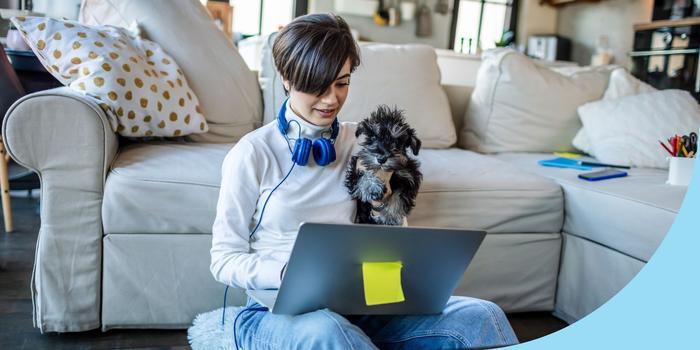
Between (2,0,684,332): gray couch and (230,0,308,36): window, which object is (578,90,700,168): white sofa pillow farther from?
(230,0,308,36): window

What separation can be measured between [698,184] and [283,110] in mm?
905

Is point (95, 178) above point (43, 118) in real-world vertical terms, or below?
below

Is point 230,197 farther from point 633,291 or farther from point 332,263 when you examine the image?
point 633,291

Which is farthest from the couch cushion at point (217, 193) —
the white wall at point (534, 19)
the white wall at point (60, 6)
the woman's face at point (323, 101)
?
the white wall at point (534, 19)

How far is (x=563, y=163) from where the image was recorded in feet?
7.77

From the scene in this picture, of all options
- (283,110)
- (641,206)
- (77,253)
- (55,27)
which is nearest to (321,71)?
(283,110)

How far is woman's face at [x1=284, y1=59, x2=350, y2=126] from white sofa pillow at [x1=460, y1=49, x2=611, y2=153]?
62.7 inches

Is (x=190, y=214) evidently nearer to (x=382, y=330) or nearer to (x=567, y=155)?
(x=382, y=330)

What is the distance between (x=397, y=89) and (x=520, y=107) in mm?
643

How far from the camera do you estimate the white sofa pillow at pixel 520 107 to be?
2.64 metres

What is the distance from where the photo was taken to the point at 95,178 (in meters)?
1.54

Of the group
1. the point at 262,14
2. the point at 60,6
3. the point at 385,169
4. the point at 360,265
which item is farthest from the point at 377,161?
the point at 262,14

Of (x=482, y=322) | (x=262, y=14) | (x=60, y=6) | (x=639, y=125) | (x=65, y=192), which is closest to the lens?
(x=482, y=322)

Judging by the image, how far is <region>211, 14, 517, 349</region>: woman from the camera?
1.04m
